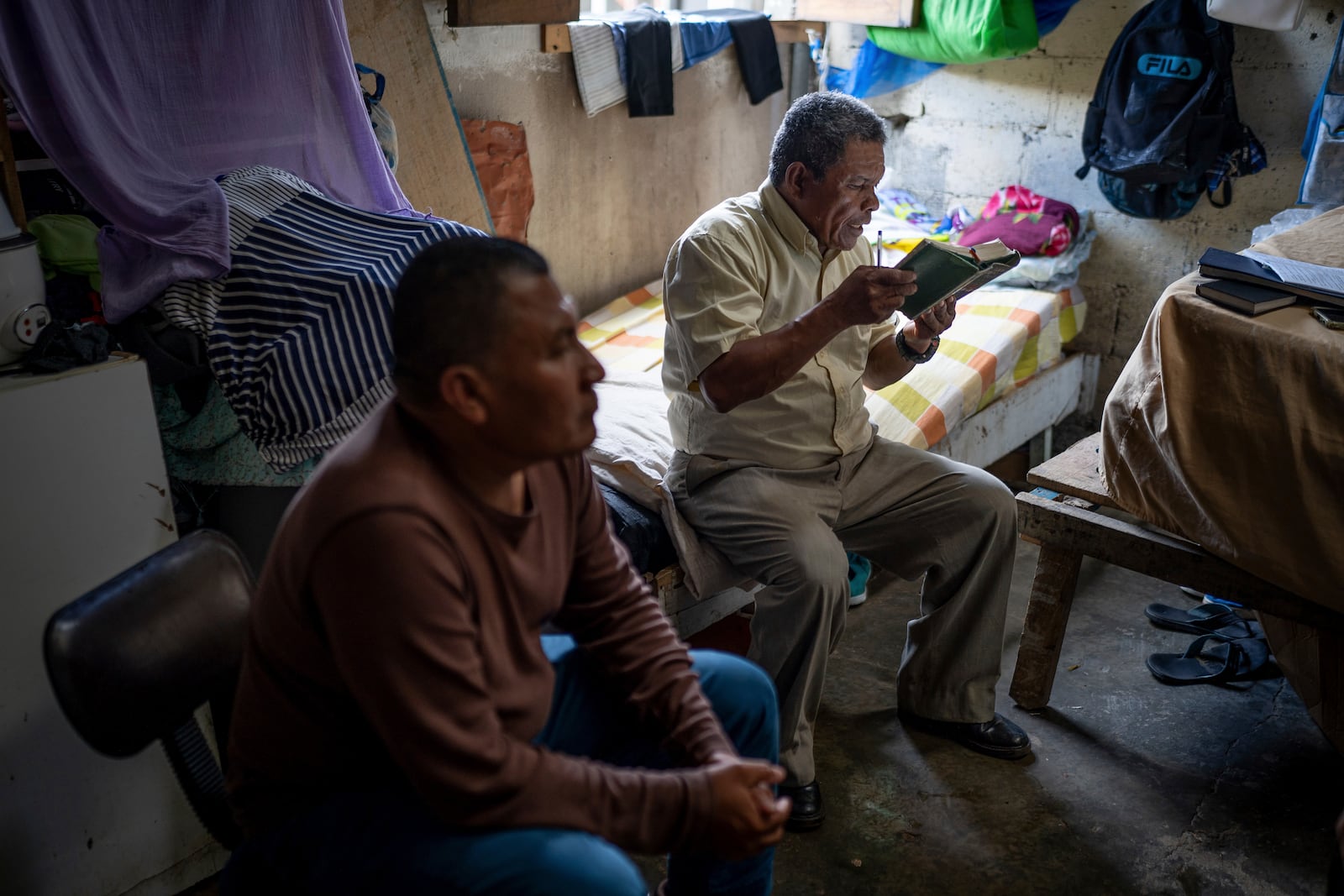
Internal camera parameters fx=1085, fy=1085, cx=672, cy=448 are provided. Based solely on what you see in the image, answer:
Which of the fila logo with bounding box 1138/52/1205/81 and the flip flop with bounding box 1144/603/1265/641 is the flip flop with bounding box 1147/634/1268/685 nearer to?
the flip flop with bounding box 1144/603/1265/641

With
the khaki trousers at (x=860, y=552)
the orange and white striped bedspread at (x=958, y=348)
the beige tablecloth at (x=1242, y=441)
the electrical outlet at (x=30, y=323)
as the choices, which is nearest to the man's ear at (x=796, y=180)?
the khaki trousers at (x=860, y=552)

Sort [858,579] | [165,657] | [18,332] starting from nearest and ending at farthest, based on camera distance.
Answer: [165,657]
[18,332]
[858,579]

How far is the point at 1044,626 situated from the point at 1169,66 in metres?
2.21

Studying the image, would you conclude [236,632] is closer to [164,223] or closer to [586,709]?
[586,709]

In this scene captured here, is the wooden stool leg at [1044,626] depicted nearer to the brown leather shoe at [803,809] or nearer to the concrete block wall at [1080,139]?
the brown leather shoe at [803,809]

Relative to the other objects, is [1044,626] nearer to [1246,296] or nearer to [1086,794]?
[1086,794]

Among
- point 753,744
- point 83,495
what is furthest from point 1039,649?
point 83,495

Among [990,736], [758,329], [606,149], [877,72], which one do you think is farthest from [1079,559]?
[877,72]

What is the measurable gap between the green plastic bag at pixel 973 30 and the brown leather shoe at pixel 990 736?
2.60 m

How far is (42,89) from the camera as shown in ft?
6.58

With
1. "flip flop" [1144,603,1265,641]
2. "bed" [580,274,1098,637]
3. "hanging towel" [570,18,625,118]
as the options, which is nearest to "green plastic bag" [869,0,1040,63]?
"bed" [580,274,1098,637]

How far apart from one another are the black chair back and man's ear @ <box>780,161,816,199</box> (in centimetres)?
144

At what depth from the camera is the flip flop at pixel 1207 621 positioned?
300 centimetres

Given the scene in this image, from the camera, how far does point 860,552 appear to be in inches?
103
